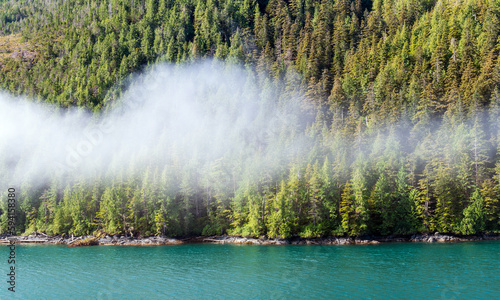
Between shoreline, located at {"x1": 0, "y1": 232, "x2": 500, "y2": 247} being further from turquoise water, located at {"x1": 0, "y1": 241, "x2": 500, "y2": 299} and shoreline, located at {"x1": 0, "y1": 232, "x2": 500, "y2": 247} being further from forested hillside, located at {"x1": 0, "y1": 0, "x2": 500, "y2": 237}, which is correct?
turquoise water, located at {"x1": 0, "y1": 241, "x2": 500, "y2": 299}

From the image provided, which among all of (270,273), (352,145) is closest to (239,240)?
(270,273)

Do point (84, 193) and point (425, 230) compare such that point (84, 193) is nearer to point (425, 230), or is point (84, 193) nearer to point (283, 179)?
point (283, 179)

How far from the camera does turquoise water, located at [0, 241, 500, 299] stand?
126ft

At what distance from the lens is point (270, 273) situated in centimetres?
4775

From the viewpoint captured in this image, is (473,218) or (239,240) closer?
(473,218)

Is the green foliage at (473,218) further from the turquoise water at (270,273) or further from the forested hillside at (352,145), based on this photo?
the turquoise water at (270,273)

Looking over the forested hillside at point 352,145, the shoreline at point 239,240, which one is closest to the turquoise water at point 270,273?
the shoreline at point 239,240

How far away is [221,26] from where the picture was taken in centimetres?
18075

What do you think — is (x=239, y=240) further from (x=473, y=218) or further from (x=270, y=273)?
(x=473, y=218)

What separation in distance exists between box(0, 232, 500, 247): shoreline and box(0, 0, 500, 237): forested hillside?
1.81 meters

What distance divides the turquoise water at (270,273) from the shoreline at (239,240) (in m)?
6.06

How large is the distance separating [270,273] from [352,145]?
60.8m

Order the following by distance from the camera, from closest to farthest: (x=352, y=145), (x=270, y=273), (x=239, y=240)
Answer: (x=270, y=273)
(x=239, y=240)
(x=352, y=145)

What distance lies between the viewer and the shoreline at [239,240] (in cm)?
7374
